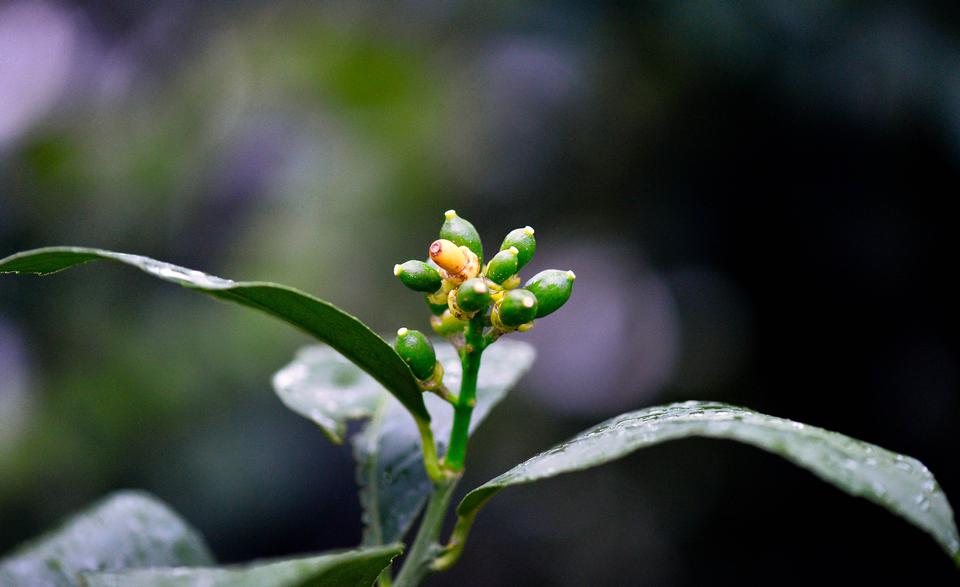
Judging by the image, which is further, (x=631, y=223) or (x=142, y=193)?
(x=631, y=223)

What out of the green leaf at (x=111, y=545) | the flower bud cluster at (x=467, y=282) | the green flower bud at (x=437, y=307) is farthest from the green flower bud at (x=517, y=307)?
the green leaf at (x=111, y=545)

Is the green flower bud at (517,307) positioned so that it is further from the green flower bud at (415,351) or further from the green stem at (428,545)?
the green stem at (428,545)

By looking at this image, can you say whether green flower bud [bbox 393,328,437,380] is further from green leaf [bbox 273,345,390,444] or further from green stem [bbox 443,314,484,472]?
green leaf [bbox 273,345,390,444]

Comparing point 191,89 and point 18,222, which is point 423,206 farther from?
point 18,222

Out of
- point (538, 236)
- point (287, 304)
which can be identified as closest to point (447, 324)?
point (287, 304)

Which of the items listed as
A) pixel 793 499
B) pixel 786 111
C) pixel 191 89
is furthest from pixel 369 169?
pixel 793 499

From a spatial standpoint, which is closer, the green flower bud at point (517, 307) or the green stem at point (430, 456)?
the green flower bud at point (517, 307)

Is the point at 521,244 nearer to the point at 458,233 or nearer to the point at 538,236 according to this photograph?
the point at 458,233

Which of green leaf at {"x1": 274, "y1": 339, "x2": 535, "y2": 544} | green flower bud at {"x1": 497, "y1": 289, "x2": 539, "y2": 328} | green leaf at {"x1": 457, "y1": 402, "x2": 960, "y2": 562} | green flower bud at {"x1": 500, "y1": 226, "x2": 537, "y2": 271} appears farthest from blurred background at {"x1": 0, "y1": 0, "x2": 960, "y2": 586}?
green leaf at {"x1": 457, "y1": 402, "x2": 960, "y2": 562}
